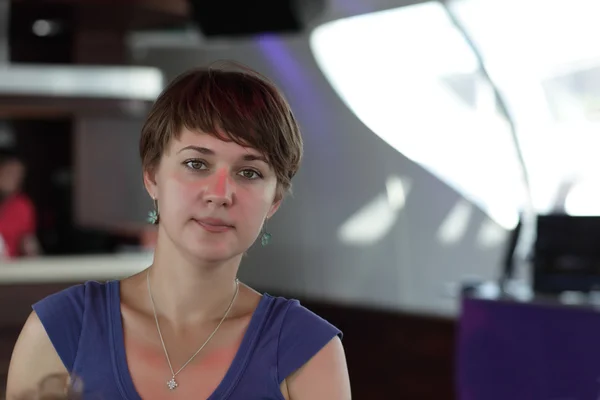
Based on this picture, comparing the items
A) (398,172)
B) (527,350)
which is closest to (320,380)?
(527,350)

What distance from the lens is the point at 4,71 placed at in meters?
8.11

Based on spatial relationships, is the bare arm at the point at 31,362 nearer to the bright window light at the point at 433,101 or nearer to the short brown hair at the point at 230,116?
the short brown hair at the point at 230,116

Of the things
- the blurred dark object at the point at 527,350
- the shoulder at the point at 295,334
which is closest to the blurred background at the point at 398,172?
the blurred dark object at the point at 527,350

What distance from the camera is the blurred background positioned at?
4539 mm

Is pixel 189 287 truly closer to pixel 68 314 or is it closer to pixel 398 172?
pixel 68 314

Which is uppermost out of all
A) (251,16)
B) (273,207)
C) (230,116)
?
(251,16)

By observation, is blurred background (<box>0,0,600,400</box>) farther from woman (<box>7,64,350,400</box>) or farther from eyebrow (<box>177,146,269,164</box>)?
eyebrow (<box>177,146,269,164</box>)

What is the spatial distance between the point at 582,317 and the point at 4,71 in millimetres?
5628

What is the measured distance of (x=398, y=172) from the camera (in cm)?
705

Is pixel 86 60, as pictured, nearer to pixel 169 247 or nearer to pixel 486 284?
pixel 486 284

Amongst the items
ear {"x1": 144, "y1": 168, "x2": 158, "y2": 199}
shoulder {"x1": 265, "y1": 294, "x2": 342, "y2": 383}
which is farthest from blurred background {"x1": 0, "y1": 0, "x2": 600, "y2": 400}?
ear {"x1": 144, "y1": 168, "x2": 158, "y2": 199}

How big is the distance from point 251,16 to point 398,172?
1560mm

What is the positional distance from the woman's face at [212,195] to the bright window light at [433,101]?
515cm

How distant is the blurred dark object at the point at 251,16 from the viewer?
656 centimetres
